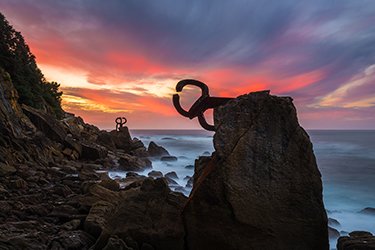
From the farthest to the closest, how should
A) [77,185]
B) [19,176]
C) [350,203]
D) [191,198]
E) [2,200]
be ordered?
[350,203]
[77,185]
[19,176]
[2,200]
[191,198]

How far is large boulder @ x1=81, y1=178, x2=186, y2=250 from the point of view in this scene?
424cm

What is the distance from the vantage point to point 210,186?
400 cm

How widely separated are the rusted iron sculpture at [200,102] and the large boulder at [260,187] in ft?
0.63

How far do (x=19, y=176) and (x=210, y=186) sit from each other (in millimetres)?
5897

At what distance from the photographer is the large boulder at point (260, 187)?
388cm

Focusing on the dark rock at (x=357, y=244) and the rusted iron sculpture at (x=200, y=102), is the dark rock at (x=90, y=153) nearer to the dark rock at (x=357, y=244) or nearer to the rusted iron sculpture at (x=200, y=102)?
the rusted iron sculpture at (x=200, y=102)

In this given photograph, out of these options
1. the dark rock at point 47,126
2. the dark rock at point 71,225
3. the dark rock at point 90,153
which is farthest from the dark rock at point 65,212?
the dark rock at point 90,153

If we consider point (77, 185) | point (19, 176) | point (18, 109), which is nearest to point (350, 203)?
point (77, 185)

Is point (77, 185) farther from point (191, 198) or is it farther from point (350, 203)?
point (350, 203)

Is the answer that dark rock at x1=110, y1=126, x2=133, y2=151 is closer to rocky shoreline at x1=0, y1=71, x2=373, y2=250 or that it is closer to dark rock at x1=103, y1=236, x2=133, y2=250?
rocky shoreline at x1=0, y1=71, x2=373, y2=250

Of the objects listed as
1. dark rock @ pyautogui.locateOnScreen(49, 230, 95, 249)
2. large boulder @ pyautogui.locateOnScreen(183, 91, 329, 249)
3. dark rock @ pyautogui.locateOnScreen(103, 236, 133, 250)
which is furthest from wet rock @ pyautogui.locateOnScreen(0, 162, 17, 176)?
large boulder @ pyautogui.locateOnScreen(183, 91, 329, 249)

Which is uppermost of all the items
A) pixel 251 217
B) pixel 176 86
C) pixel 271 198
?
pixel 176 86

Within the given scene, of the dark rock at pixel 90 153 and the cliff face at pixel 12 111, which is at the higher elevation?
the cliff face at pixel 12 111

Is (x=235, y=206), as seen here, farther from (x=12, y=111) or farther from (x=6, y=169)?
(x=12, y=111)
